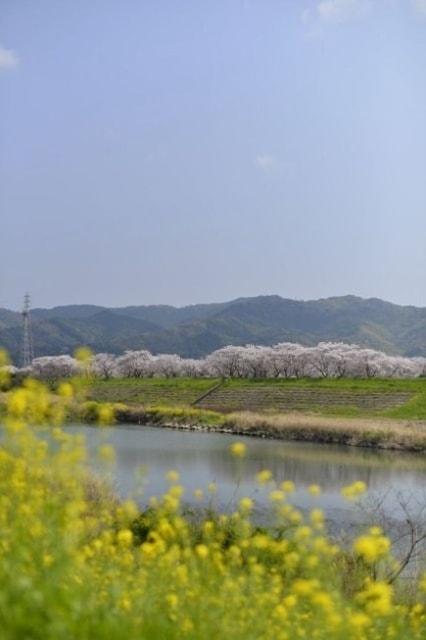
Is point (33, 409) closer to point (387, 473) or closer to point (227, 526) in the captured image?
point (227, 526)

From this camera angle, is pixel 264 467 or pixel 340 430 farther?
pixel 340 430

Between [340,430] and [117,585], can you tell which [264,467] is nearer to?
[340,430]

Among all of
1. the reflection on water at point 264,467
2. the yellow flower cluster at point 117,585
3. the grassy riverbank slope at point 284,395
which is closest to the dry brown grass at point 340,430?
the reflection on water at point 264,467

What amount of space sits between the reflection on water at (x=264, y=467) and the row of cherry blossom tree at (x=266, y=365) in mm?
32747

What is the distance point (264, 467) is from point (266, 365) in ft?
148

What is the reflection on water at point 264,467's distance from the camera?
62.2 ft

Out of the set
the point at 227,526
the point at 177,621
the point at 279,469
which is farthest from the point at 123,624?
the point at 279,469

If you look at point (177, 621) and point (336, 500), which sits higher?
point (177, 621)

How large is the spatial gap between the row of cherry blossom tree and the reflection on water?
3275cm

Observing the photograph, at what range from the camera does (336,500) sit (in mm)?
19688

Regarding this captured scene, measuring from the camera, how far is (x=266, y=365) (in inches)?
2773

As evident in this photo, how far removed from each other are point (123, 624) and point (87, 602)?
258mm

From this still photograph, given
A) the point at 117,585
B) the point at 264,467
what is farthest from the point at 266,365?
the point at 117,585

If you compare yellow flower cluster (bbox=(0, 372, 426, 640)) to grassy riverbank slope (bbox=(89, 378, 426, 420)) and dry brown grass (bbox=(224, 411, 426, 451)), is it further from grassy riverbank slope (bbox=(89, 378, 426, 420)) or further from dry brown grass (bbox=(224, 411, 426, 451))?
grassy riverbank slope (bbox=(89, 378, 426, 420))
